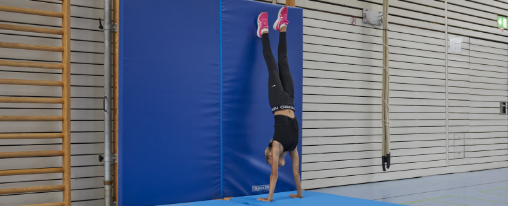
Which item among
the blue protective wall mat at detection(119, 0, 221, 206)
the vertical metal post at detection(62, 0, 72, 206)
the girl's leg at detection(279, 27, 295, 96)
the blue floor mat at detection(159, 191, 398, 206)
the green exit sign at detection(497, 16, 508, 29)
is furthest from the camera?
the green exit sign at detection(497, 16, 508, 29)

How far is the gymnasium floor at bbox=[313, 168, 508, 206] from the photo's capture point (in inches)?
205

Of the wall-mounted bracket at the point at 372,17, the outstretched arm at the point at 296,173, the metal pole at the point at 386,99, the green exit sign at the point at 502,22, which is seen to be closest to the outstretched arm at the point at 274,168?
the outstretched arm at the point at 296,173

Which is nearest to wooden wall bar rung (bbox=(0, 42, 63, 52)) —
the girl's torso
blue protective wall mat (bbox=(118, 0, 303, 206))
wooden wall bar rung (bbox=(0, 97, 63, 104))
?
wooden wall bar rung (bbox=(0, 97, 63, 104))

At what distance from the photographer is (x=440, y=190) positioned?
6.07 m

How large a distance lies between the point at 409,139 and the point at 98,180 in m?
5.13

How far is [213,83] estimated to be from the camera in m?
4.88

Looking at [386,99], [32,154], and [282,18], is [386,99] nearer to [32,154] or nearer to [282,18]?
[282,18]

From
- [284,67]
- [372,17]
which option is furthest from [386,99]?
[284,67]

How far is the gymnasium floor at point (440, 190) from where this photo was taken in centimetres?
521

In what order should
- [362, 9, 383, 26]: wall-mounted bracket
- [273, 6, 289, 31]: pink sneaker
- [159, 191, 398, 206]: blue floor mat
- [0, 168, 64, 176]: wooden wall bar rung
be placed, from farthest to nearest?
[362, 9, 383, 26]: wall-mounted bracket < [273, 6, 289, 31]: pink sneaker < [159, 191, 398, 206]: blue floor mat < [0, 168, 64, 176]: wooden wall bar rung

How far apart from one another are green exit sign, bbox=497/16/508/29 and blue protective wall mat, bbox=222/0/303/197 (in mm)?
5702

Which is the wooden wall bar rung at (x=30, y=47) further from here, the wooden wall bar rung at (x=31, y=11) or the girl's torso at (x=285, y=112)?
the girl's torso at (x=285, y=112)

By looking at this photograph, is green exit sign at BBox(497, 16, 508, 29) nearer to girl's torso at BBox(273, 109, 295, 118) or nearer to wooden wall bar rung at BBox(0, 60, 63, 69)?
girl's torso at BBox(273, 109, 295, 118)

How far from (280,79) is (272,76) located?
0.18 metres
